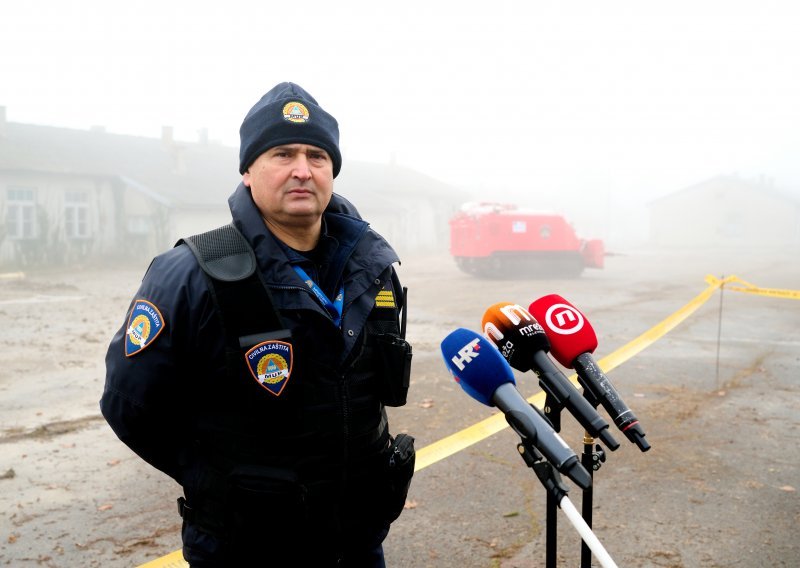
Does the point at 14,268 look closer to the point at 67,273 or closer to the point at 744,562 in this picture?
the point at 67,273

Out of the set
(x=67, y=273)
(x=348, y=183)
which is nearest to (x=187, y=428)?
(x=67, y=273)

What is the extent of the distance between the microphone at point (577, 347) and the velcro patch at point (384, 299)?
1.54ft

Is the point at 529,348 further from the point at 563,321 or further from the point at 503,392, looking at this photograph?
the point at 503,392

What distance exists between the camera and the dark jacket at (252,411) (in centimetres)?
194

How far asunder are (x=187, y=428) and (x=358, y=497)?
56cm

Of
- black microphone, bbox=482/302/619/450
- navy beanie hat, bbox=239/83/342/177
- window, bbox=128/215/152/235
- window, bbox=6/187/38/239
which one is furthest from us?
window, bbox=128/215/152/235

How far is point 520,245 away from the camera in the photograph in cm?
2170

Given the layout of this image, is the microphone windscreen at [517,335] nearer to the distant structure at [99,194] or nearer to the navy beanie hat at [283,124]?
the navy beanie hat at [283,124]

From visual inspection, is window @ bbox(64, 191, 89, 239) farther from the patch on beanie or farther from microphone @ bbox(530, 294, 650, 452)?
microphone @ bbox(530, 294, 650, 452)

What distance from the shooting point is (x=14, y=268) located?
24125mm

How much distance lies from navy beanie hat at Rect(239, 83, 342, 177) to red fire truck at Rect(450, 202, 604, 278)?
63.2ft

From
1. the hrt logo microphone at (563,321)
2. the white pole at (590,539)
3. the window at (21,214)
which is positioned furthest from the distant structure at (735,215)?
the white pole at (590,539)

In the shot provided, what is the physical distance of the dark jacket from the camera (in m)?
1.94

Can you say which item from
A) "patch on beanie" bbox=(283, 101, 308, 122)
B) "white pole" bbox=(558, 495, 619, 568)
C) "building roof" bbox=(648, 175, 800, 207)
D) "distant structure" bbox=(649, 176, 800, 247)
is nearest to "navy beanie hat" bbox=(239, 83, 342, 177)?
"patch on beanie" bbox=(283, 101, 308, 122)
